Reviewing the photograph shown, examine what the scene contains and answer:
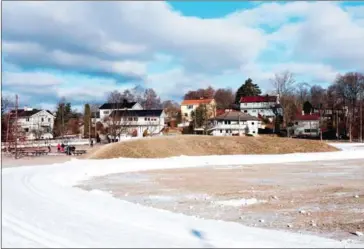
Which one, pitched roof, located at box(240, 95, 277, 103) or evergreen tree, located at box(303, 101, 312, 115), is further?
evergreen tree, located at box(303, 101, 312, 115)

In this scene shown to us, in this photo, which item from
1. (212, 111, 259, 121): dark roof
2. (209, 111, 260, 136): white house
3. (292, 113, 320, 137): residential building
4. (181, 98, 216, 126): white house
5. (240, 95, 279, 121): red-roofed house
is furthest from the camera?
(240, 95, 279, 121): red-roofed house

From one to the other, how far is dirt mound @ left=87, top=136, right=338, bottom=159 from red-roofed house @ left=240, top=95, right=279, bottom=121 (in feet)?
202

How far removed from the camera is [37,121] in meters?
98.9

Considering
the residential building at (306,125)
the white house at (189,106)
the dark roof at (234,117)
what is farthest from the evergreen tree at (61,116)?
the residential building at (306,125)

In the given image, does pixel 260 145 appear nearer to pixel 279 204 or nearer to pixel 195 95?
pixel 279 204

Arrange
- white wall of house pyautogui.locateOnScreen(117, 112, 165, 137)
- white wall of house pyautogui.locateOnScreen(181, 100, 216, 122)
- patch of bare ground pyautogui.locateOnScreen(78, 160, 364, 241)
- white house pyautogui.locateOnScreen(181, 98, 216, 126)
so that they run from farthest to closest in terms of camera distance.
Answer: white house pyautogui.locateOnScreen(181, 98, 216, 126)
white wall of house pyautogui.locateOnScreen(181, 100, 216, 122)
white wall of house pyautogui.locateOnScreen(117, 112, 165, 137)
patch of bare ground pyautogui.locateOnScreen(78, 160, 364, 241)

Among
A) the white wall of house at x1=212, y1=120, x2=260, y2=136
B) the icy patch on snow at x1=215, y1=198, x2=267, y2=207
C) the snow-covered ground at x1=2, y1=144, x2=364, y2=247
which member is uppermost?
the white wall of house at x1=212, y1=120, x2=260, y2=136

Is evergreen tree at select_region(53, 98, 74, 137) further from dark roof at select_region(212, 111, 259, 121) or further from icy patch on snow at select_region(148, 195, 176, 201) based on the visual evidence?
icy patch on snow at select_region(148, 195, 176, 201)

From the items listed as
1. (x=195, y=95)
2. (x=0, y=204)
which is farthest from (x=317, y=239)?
(x=195, y=95)

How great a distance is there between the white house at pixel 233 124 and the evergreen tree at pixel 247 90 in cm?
2583

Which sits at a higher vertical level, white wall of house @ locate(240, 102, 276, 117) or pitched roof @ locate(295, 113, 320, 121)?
white wall of house @ locate(240, 102, 276, 117)

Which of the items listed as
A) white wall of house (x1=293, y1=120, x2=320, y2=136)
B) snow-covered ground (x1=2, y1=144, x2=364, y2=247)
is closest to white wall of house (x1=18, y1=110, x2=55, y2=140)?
white wall of house (x1=293, y1=120, x2=320, y2=136)

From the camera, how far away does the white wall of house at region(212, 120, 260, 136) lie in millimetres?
95000

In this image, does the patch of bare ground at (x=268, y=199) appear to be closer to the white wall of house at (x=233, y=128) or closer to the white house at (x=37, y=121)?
the white house at (x=37, y=121)
